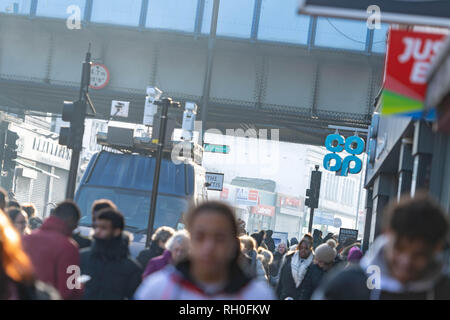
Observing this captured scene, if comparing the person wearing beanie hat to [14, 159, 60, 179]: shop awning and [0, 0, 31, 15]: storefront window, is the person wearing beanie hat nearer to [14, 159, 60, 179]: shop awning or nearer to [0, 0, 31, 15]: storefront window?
[0, 0, 31, 15]: storefront window

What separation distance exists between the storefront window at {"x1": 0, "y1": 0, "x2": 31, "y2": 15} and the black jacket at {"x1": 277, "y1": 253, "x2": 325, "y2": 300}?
2061 centimetres

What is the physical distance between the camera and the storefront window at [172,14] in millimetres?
30844

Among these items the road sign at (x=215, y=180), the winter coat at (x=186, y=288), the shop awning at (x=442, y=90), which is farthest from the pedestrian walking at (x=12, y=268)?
the road sign at (x=215, y=180)

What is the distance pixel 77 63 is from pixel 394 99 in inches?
1013

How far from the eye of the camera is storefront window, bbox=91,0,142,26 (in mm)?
30969

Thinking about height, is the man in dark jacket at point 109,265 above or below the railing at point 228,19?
below

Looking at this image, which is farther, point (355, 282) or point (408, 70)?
point (408, 70)

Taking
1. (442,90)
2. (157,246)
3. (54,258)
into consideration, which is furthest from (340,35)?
(442,90)

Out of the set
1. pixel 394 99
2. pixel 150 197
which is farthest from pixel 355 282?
pixel 150 197

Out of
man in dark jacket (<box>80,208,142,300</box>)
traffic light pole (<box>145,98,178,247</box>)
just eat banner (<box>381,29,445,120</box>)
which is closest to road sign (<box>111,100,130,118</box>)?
traffic light pole (<box>145,98,178,247</box>)

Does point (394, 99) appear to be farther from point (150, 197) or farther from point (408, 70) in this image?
point (150, 197)

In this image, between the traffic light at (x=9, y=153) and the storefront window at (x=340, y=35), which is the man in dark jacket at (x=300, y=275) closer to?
the storefront window at (x=340, y=35)

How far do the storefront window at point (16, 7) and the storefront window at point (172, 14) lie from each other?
3.95 meters

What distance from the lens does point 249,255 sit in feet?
43.3
